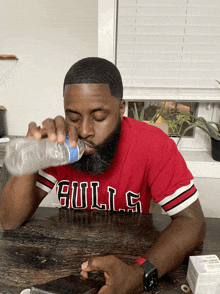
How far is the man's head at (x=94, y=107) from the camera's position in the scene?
77cm

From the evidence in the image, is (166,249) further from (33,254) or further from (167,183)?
(33,254)

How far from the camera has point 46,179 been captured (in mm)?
937

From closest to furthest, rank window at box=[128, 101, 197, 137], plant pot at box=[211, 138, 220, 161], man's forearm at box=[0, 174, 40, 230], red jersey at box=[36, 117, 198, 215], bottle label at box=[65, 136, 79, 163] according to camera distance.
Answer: bottle label at box=[65, 136, 79, 163]
man's forearm at box=[0, 174, 40, 230]
red jersey at box=[36, 117, 198, 215]
plant pot at box=[211, 138, 220, 161]
window at box=[128, 101, 197, 137]

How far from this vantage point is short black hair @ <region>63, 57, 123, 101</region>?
0.78m

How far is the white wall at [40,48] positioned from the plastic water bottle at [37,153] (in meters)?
1.34

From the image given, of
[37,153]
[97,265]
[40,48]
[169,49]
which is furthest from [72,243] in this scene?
[40,48]

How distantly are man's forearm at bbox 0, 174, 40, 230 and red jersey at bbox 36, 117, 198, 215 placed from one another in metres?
0.10

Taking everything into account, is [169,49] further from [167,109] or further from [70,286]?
[70,286]

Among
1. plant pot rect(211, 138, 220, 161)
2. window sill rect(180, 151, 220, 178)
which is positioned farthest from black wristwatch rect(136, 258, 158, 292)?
plant pot rect(211, 138, 220, 161)

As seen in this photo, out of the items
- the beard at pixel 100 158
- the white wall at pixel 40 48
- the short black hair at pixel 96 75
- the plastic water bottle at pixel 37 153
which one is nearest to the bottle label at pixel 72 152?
the plastic water bottle at pixel 37 153

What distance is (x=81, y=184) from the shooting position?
969mm

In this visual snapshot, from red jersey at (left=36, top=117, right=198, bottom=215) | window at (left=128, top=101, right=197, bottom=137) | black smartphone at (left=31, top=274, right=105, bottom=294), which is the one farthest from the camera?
window at (left=128, top=101, right=197, bottom=137)

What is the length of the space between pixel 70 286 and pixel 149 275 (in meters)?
0.20

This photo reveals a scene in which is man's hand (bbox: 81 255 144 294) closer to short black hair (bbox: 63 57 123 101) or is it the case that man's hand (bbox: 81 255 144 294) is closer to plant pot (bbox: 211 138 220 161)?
short black hair (bbox: 63 57 123 101)
